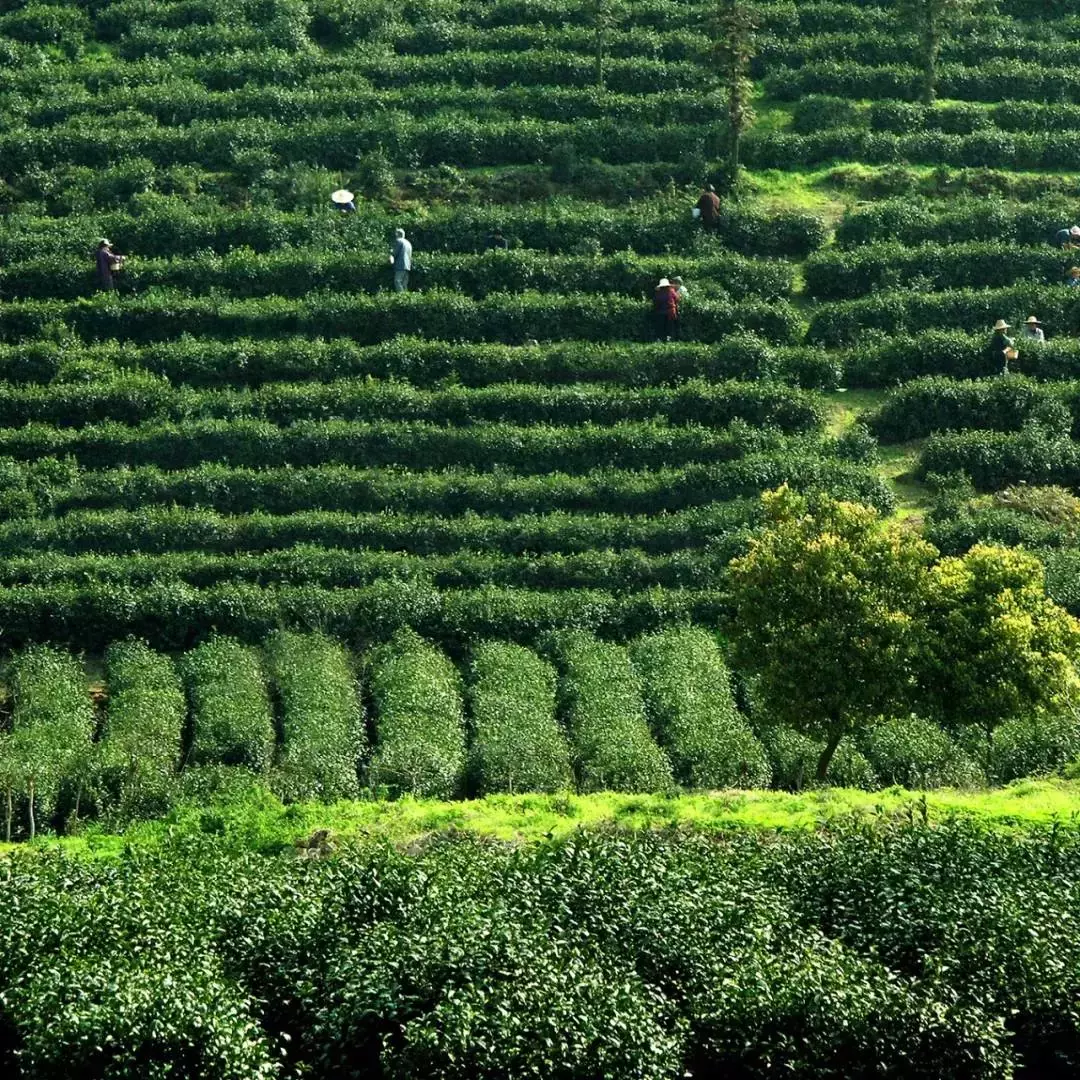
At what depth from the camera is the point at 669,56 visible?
177 ft

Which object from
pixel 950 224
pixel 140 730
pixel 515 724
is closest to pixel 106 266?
pixel 140 730

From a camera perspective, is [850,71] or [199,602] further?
[850,71]

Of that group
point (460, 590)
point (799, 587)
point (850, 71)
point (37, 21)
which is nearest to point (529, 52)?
point (850, 71)

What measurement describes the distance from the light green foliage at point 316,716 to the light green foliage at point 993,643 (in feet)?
30.3

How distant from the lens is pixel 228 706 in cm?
3503

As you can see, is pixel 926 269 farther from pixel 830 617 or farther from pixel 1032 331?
pixel 830 617

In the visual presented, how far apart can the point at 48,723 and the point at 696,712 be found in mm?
10551

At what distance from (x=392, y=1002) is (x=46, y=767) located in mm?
11138

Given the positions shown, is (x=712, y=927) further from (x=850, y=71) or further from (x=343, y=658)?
(x=850, y=71)

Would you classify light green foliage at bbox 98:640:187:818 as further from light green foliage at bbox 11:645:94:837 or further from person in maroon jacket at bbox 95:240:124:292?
person in maroon jacket at bbox 95:240:124:292

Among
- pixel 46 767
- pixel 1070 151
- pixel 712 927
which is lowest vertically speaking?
pixel 46 767

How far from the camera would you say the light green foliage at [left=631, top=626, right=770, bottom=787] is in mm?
33406

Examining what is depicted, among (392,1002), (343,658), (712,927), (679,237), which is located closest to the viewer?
(392,1002)

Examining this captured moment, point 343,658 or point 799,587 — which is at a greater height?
point 799,587
